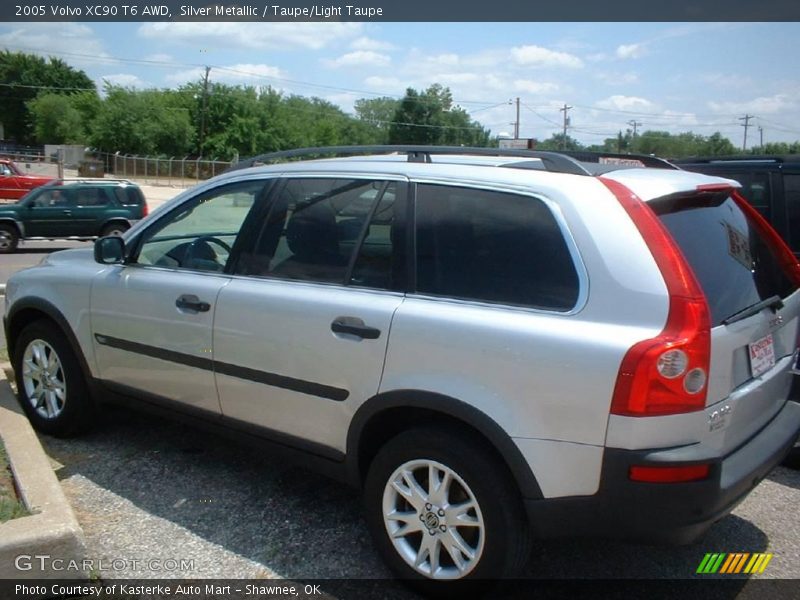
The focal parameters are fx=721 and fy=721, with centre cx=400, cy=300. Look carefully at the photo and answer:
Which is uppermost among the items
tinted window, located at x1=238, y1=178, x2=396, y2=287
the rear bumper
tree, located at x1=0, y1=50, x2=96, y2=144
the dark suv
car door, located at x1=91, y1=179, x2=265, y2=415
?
tree, located at x1=0, y1=50, x2=96, y2=144

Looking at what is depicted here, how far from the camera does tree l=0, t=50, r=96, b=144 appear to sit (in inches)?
3688

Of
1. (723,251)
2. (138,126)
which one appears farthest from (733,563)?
(138,126)

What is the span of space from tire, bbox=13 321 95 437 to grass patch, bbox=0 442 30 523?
1.80 ft

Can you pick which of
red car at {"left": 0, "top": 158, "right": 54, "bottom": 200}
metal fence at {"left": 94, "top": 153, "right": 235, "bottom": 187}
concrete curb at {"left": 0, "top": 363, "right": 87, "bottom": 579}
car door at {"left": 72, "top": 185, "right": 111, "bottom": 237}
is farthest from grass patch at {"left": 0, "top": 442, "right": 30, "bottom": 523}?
metal fence at {"left": 94, "top": 153, "right": 235, "bottom": 187}

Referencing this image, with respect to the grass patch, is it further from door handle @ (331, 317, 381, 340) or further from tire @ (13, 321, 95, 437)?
door handle @ (331, 317, 381, 340)

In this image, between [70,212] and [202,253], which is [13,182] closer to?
[70,212]

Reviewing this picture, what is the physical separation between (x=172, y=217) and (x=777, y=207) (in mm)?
4104

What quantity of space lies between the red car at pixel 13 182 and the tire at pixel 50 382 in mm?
19861

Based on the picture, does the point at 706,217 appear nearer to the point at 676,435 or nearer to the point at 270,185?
the point at 676,435

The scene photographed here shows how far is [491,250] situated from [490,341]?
15.7 inches

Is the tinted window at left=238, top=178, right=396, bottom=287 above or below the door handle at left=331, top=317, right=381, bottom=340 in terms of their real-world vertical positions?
above

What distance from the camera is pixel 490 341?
265 centimetres

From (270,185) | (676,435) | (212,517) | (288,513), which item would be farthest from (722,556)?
(270,185)

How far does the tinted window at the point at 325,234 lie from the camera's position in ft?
10.4
